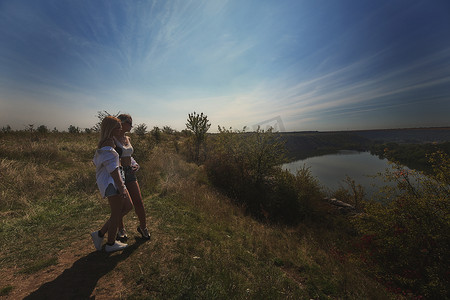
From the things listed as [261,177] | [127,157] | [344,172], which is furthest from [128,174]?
[344,172]

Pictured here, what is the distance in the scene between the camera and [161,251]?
10.1ft

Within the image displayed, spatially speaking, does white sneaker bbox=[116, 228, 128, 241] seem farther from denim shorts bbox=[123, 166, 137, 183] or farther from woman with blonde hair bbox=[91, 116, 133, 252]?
denim shorts bbox=[123, 166, 137, 183]

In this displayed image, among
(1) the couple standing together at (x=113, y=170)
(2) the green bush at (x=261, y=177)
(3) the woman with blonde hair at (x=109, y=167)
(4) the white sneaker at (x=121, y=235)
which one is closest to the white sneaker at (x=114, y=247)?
(1) the couple standing together at (x=113, y=170)

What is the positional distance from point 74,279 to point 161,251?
3.98 ft

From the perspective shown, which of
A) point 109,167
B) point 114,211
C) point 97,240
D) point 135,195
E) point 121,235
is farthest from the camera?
point 121,235

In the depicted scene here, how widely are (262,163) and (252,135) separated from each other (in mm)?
2404

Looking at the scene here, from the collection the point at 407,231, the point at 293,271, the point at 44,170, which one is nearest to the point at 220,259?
the point at 293,271

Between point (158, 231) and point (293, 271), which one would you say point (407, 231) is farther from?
point (158, 231)

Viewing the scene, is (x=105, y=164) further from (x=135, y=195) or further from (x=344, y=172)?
(x=344, y=172)

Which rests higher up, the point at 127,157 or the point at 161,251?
the point at 127,157

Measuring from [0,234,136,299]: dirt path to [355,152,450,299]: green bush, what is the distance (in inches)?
273

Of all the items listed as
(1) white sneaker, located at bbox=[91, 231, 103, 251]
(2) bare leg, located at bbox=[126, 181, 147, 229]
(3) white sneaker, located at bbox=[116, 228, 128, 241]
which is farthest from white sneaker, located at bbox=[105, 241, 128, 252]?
(2) bare leg, located at bbox=[126, 181, 147, 229]

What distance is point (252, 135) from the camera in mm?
12906

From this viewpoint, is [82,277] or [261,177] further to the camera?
[261,177]
